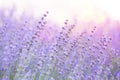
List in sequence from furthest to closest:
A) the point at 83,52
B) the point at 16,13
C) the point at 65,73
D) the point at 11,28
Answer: the point at 16,13 < the point at 11,28 < the point at 83,52 < the point at 65,73

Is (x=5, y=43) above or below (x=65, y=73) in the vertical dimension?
above

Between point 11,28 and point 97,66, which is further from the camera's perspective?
point 11,28

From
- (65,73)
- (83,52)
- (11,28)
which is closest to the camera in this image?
(65,73)

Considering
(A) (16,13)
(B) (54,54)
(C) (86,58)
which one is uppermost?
(B) (54,54)

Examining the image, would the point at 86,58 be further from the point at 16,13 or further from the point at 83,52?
the point at 16,13

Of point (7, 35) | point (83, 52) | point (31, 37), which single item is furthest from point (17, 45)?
point (83, 52)

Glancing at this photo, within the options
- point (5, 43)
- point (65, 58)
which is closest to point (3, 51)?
point (5, 43)
